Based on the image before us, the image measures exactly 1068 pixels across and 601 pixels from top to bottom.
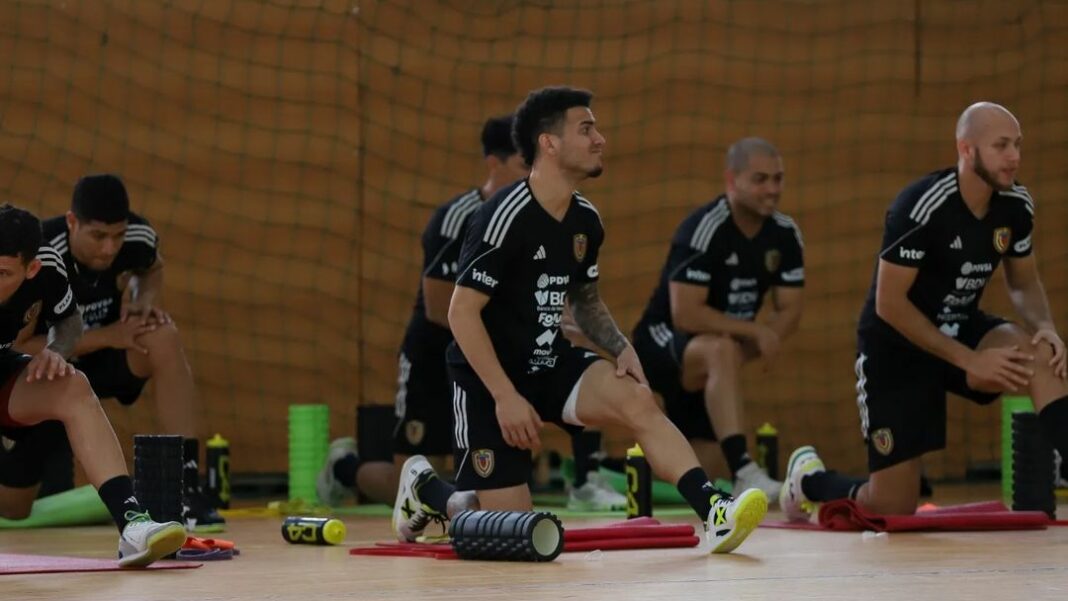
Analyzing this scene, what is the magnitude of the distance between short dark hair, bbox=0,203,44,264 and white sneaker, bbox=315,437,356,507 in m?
3.54

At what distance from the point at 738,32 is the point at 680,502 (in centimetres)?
318

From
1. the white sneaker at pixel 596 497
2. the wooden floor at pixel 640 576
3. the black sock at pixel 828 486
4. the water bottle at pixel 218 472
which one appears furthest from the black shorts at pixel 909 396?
the water bottle at pixel 218 472

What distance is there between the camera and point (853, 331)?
1004 centimetres

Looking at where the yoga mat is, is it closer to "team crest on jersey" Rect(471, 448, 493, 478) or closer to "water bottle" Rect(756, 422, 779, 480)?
"team crest on jersey" Rect(471, 448, 493, 478)

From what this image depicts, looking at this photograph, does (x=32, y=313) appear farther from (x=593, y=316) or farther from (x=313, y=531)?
(x=593, y=316)

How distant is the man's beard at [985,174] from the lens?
630cm

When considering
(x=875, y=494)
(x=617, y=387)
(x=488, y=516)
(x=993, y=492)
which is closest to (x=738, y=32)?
(x=993, y=492)

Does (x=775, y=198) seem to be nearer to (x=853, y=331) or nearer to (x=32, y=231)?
(x=853, y=331)

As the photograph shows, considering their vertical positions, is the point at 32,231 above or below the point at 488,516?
above

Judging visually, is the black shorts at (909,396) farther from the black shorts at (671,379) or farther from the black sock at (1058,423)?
the black shorts at (671,379)

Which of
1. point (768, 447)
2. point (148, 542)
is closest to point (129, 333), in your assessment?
point (148, 542)

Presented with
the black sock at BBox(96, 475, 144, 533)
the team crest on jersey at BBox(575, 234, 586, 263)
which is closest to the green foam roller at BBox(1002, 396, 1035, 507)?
the team crest on jersey at BBox(575, 234, 586, 263)

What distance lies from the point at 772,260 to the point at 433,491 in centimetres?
302

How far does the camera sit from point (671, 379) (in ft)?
27.3
